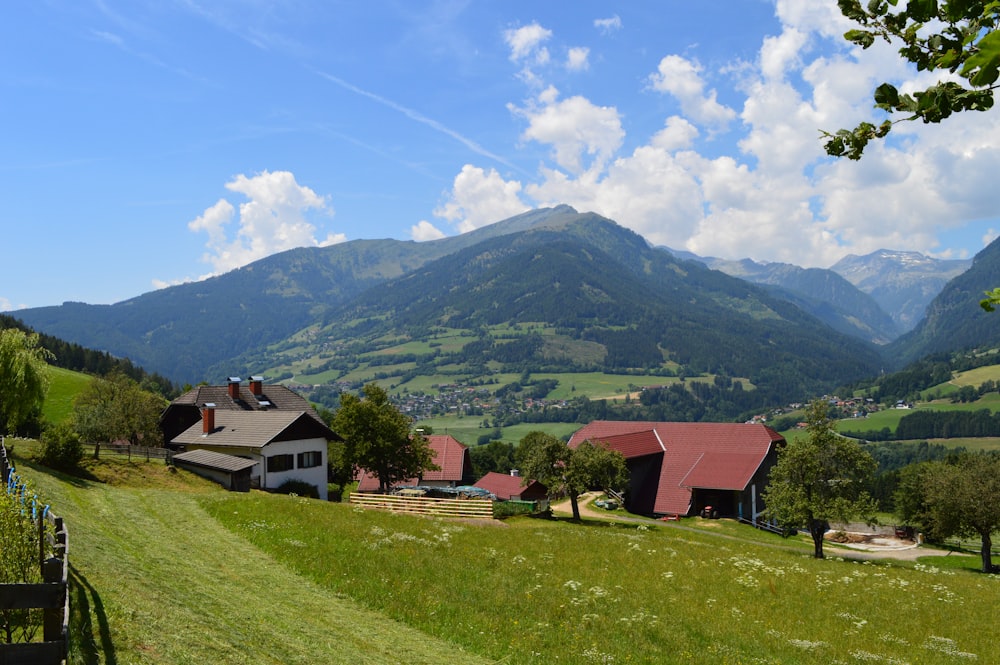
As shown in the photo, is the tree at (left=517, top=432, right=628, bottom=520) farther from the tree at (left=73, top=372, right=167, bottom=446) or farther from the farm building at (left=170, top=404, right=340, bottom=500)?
the tree at (left=73, top=372, right=167, bottom=446)

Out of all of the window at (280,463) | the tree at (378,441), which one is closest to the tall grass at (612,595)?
the window at (280,463)

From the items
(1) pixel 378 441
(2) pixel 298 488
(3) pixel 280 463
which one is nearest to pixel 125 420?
(3) pixel 280 463

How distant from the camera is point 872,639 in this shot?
22594 millimetres

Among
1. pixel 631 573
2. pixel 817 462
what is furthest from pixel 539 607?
pixel 817 462

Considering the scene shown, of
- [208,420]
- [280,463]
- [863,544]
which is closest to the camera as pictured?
[280,463]

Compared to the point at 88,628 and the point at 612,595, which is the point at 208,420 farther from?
the point at 88,628

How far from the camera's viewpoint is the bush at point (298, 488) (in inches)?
2266

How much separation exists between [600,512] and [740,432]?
24034 millimetres

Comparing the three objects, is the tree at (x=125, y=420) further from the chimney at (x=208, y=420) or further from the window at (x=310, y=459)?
the window at (x=310, y=459)

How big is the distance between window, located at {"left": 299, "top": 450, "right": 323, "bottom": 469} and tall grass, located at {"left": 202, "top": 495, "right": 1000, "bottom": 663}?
20.4 metres

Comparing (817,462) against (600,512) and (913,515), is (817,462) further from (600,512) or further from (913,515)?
(913,515)

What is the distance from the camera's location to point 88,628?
12406 millimetres

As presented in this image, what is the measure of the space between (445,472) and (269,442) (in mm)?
35845

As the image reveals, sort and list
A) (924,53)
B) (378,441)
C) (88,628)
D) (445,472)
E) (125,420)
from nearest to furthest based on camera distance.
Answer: (924,53) < (88,628) < (378,441) < (125,420) < (445,472)
